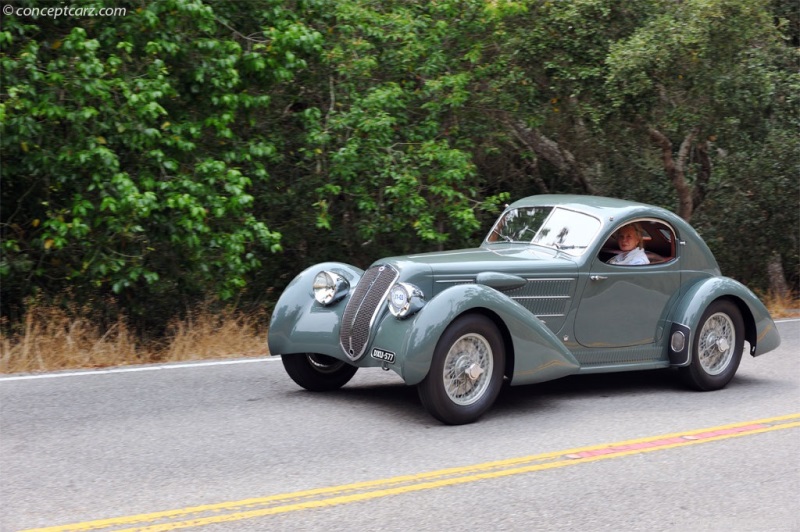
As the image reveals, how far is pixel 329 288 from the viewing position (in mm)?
8008

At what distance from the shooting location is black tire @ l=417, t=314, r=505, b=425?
6.99 m

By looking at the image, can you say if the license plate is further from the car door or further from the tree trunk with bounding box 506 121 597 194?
the tree trunk with bounding box 506 121 597 194

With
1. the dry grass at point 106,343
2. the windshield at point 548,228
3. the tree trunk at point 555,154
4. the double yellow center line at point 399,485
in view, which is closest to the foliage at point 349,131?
the tree trunk at point 555,154

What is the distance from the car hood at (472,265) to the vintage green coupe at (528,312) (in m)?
0.01

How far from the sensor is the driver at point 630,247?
8.52m

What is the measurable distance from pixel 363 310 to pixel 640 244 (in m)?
2.74

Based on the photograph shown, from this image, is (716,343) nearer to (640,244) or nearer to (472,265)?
(640,244)

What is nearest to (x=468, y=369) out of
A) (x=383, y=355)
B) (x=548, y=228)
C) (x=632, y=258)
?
(x=383, y=355)

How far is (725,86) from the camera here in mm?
14969

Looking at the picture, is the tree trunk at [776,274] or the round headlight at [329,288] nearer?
the round headlight at [329,288]

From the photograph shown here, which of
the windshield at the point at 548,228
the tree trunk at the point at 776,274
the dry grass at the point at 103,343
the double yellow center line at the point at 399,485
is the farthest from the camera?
the tree trunk at the point at 776,274

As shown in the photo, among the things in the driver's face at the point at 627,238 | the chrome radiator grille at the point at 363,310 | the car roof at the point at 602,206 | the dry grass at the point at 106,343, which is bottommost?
the dry grass at the point at 106,343

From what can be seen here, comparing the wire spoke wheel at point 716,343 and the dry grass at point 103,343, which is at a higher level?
the wire spoke wheel at point 716,343

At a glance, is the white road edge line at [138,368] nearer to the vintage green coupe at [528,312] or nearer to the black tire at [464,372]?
the vintage green coupe at [528,312]
